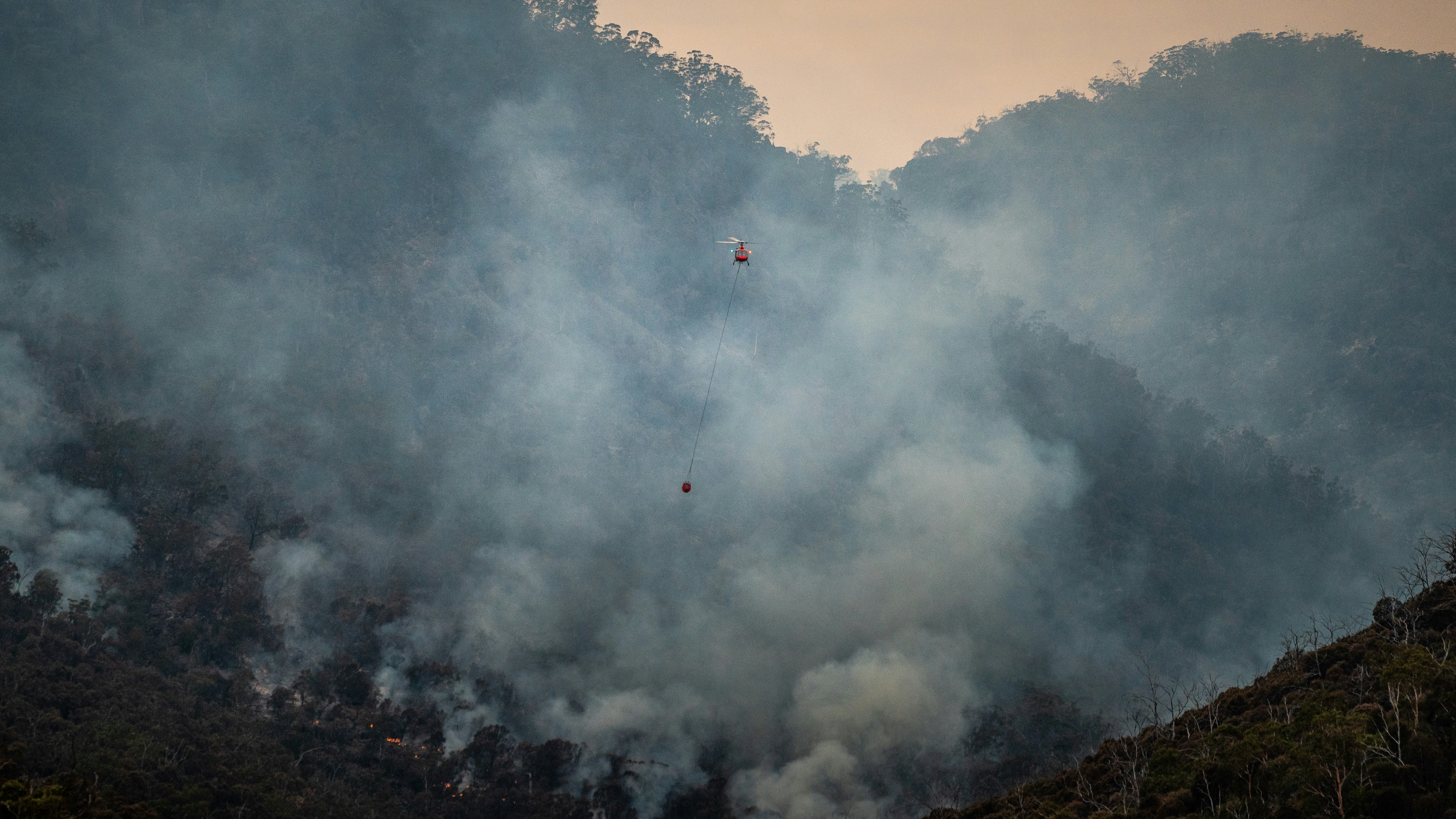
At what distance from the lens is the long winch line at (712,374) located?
8225 centimetres

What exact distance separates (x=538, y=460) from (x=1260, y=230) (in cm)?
8292

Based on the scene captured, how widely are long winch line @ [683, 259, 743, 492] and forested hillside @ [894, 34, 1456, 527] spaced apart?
1349 inches

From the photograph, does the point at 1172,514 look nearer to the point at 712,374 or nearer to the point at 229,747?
the point at 712,374

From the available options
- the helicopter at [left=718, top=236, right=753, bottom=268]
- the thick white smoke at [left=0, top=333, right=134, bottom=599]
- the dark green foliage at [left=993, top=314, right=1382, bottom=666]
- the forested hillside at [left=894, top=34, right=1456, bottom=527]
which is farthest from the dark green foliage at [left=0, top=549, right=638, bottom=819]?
the forested hillside at [left=894, top=34, right=1456, bottom=527]

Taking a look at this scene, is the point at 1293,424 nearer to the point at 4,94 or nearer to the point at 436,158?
the point at 436,158

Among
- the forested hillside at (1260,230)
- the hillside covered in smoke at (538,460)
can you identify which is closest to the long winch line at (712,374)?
the hillside covered in smoke at (538,460)

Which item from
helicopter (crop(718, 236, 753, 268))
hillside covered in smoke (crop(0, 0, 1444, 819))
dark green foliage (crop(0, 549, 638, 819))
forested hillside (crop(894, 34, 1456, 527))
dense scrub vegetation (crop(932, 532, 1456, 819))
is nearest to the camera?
dense scrub vegetation (crop(932, 532, 1456, 819))

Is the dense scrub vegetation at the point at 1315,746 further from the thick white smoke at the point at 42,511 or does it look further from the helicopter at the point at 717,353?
the thick white smoke at the point at 42,511

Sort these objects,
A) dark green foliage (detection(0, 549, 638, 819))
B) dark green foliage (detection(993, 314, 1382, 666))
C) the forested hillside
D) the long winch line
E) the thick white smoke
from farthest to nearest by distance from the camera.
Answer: the forested hillside
the long winch line
dark green foliage (detection(993, 314, 1382, 666))
the thick white smoke
dark green foliage (detection(0, 549, 638, 819))

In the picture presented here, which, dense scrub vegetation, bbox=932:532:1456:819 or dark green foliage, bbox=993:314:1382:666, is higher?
dark green foliage, bbox=993:314:1382:666

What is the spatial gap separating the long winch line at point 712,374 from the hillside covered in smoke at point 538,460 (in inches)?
28.3

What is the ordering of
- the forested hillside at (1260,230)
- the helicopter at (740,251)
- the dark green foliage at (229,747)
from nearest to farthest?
the dark green foliage at (229,747) → the helicopter at (740,251) → the forested hillside at (1260,230)

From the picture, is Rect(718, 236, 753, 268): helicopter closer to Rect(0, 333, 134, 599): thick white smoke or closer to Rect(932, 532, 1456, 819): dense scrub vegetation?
Rect(932, 532, 1456, 819): dense scrub vegetation

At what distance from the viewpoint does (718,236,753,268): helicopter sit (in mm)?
50281
